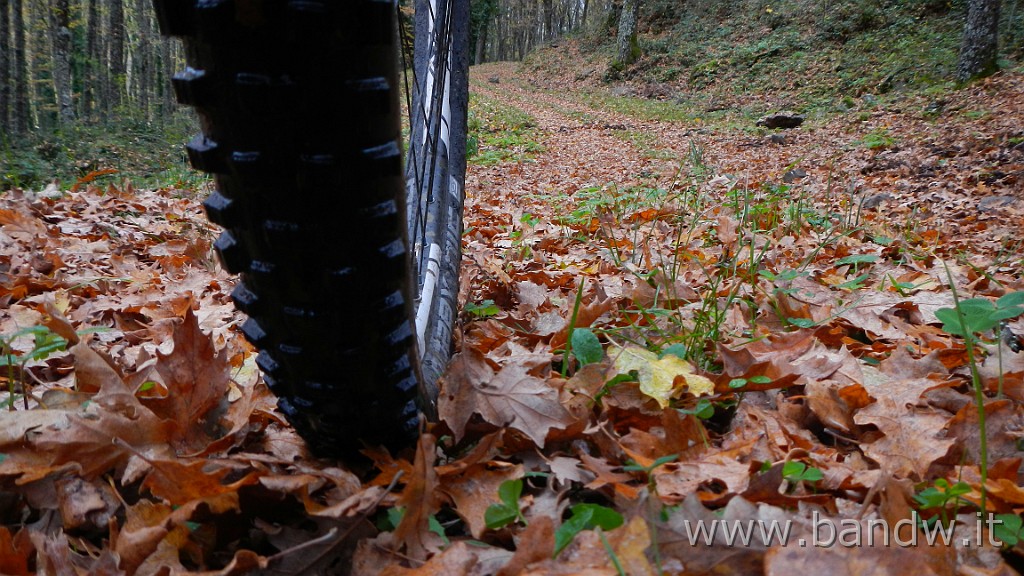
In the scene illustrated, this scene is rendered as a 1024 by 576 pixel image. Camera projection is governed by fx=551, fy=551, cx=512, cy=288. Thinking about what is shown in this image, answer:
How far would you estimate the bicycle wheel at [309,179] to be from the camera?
0.61 meters

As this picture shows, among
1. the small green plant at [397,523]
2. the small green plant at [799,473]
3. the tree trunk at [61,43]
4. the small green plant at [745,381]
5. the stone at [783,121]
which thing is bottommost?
the small green plant at [397,523]

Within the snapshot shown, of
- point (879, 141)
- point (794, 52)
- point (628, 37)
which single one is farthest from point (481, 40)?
point (879, 141)

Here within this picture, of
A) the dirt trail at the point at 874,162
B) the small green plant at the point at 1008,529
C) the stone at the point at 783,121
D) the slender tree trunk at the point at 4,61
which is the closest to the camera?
the small green plant at the point at 1008,529

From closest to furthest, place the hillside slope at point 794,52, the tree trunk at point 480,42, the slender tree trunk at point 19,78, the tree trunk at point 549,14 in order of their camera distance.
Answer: the hillside slope at point 794,52 < the slender tree trunk at point 19,78 < the tree trunk at point 480,42 < the tree trunk at point 549,14

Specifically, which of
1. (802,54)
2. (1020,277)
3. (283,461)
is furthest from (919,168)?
(802,54)

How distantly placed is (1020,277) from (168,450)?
291 cm

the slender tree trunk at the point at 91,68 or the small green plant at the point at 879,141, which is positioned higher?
the slender tree trunk at the point at 91,68

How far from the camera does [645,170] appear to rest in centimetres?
749

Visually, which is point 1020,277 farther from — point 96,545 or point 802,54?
point 802,54

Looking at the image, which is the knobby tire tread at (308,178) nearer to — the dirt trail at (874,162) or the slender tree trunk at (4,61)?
the dirt trail at (874,162)

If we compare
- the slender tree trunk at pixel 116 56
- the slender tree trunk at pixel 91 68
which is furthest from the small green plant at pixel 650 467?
the slender tree trunk at pixel 91 68

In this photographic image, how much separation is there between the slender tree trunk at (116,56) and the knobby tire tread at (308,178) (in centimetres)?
1985

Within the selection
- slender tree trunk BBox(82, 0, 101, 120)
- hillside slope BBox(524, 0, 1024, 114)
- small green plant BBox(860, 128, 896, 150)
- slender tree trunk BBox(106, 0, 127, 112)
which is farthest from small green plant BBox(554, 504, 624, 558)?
slender tree trunk BBox(82, 0, 101, 120)

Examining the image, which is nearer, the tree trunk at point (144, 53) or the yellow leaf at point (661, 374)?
the yellow leaf at point (661, 374)
